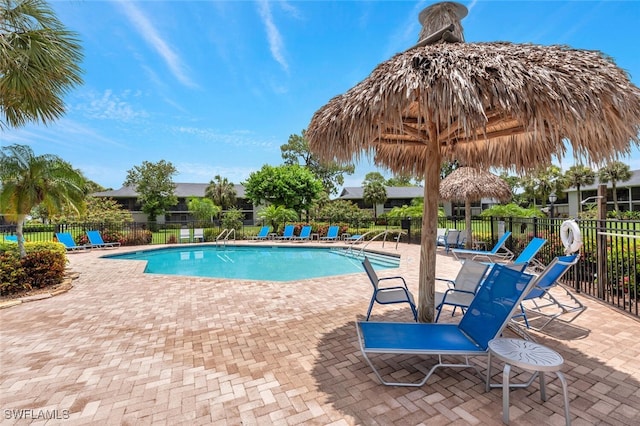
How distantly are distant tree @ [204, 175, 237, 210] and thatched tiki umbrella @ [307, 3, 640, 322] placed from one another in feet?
105

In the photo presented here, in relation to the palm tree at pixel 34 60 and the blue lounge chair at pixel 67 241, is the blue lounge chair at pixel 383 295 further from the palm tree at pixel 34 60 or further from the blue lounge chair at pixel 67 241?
the blue lounge chair at pixel 67 241

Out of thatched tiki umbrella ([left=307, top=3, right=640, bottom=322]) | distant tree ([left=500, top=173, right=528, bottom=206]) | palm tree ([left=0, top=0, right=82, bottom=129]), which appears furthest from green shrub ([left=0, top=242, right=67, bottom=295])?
distant tree ([left=500, top=173, right=528, bottom=206])

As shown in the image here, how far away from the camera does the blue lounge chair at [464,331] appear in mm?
2666

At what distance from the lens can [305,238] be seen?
1942cm

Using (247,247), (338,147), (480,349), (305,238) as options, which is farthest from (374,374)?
(305,238)

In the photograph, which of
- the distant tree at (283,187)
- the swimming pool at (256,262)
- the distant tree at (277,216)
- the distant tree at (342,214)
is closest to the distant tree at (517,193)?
the distant tree at (342,214)

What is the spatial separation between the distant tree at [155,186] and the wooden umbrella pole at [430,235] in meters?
33.6

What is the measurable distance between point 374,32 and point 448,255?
8.24 metres

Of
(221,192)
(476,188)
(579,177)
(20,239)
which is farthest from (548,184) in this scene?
(20,239)

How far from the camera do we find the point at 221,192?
112 feet

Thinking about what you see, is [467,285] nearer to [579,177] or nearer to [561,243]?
[561,243]

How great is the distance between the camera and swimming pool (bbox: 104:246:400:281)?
10992 mm

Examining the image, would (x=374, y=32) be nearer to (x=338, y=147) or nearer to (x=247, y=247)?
(x=338, y=147)

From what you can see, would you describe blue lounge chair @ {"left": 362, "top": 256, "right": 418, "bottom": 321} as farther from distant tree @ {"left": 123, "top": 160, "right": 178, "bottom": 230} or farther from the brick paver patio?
A: distant tree @ {"left": 123, "top": 160, "right": 178, "bottom": 230}
